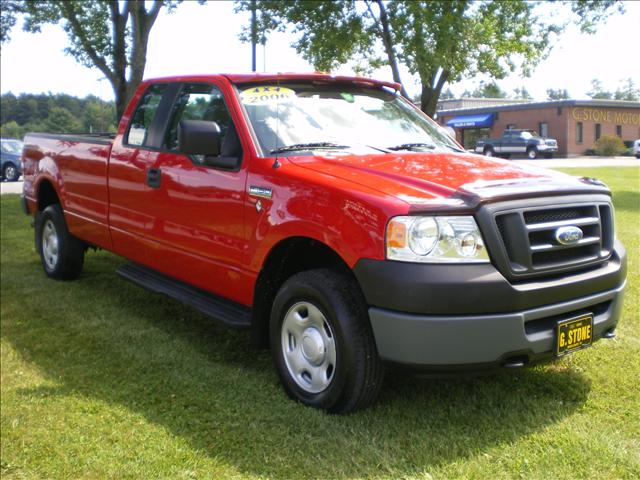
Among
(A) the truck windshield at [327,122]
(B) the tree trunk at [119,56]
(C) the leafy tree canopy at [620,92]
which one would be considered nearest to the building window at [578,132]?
(C) the leafy tree canopy at [620,92]

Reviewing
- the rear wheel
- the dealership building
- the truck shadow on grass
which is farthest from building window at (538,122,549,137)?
the rear wheel

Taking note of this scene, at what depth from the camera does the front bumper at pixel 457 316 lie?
319 centimetres

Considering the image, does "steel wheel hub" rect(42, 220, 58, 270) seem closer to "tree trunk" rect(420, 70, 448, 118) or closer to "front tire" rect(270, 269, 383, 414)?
"front tire" rect(270, 269, 383, 414)

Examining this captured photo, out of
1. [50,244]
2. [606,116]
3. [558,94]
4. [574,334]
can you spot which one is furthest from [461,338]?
[50,244]

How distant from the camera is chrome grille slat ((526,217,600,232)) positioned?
134 inches

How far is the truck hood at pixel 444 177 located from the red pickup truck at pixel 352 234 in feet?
0.05

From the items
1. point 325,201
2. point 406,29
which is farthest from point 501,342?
point 406,29

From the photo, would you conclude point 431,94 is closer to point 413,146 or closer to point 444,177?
point 413,146

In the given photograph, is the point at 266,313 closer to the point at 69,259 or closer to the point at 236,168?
the point at 236,168

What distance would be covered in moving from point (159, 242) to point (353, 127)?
1.75 m

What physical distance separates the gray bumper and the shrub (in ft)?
9.05

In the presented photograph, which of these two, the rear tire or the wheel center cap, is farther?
the rear tire

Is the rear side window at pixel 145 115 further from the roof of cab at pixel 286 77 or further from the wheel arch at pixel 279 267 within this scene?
the wheel arch at pixel 279 267

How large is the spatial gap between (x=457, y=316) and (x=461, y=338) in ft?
0.35
